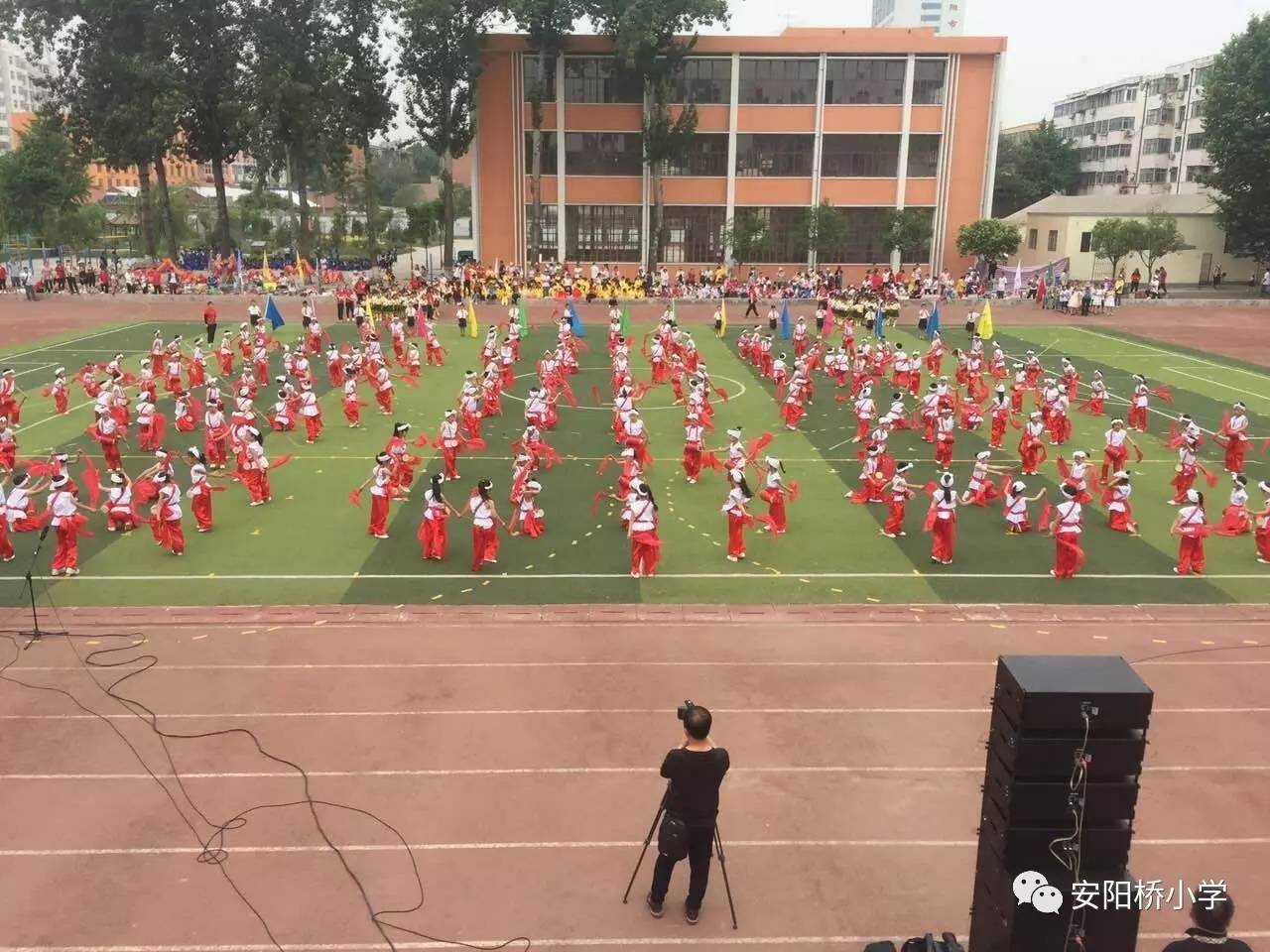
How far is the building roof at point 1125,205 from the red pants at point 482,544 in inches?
1896

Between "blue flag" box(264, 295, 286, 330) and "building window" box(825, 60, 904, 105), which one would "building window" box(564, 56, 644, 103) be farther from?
"blue flag" box(264, 295, 286, 330)

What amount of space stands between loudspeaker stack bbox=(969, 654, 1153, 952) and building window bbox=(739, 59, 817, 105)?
5171 centimetres

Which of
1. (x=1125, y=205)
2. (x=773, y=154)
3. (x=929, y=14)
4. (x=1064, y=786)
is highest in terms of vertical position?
(x=929, y=14)

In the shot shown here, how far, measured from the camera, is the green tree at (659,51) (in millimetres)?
48656

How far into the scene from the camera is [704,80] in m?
53.0

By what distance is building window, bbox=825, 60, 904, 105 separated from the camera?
172 ft

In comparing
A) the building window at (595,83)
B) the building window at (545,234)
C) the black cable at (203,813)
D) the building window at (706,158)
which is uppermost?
the building window at (595,83)

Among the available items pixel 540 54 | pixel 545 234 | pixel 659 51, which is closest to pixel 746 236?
pixel 659 51

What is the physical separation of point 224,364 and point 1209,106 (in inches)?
1782

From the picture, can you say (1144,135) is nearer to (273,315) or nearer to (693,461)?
(273,315)

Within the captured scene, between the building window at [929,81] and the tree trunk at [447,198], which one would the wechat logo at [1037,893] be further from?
the building window at [929,81]

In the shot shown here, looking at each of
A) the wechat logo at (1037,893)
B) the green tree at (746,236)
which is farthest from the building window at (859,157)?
the wechat logo at (1037,893)

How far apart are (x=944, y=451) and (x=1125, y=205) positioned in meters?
42.7

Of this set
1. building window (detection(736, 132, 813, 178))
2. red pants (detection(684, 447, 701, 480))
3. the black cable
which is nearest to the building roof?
building window (detection(736, 132, 813, 178))
